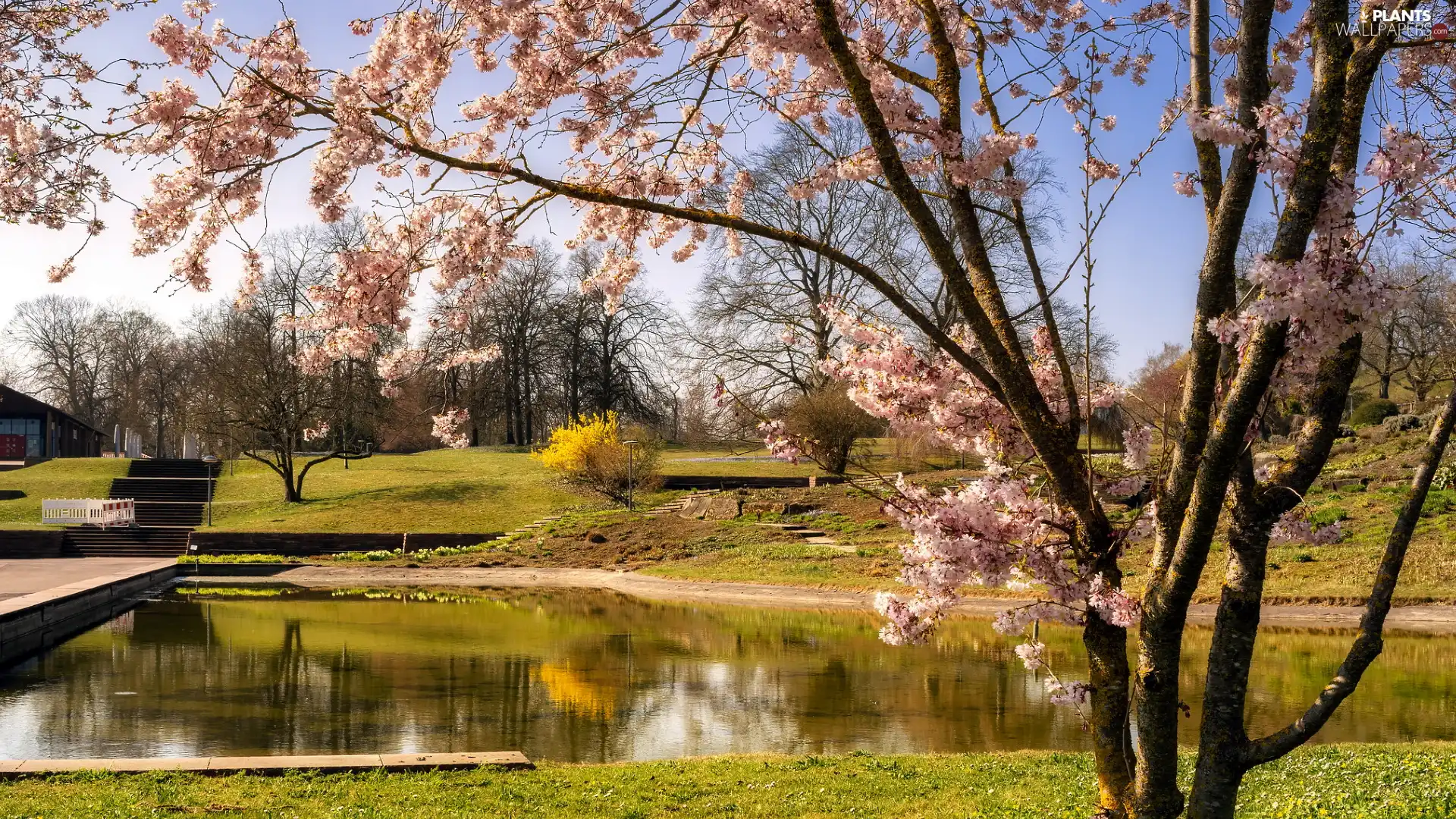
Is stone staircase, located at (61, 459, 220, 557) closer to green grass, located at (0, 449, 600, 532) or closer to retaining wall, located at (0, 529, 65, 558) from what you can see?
retaining wall, located at (0, 529, 65, 558)

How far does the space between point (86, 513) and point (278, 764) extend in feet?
89.2

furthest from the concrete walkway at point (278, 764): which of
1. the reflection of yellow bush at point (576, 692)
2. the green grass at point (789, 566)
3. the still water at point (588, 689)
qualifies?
the green grass at point (789, 566)

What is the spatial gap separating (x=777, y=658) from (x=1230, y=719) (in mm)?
11047

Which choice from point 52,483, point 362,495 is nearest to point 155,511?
point 362,495

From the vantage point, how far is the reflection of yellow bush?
11023 mm

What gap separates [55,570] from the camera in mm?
23219

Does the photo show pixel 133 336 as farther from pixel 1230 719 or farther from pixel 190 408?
pixel 1230 719

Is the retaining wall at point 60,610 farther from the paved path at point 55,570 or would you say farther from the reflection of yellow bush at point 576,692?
the reflection of yellow bush at point 576,692

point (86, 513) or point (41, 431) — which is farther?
point (41, 431)

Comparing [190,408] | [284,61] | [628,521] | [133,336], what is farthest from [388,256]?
[133,336]

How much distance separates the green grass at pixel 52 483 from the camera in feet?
109

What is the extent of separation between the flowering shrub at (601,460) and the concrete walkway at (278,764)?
87.3 ft

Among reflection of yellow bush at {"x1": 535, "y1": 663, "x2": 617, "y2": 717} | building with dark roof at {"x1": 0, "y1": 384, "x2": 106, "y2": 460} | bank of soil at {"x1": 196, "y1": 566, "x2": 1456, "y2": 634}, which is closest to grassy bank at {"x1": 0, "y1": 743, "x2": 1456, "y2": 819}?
reflection of yellow bush at {"x1": 535, "y1": 663, "x2": 617, "y2": 717}

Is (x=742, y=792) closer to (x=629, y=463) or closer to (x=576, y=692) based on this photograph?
(x=576, y=692)
